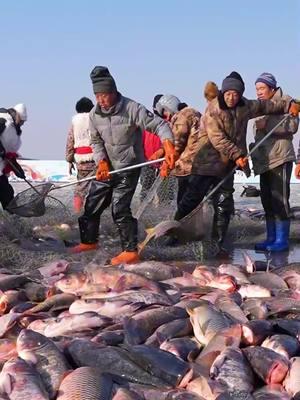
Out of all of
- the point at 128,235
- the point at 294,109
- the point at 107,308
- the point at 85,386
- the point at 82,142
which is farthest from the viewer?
the point at 82,142

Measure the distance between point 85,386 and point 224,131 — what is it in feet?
18.6

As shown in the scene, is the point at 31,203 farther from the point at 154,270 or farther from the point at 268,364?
the point at 268,364

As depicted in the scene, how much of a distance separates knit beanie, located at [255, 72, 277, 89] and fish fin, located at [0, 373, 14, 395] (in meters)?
6.44

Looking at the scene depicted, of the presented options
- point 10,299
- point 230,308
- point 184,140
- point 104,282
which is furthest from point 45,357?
point 184,140

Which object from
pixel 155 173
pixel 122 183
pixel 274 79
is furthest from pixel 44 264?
pixel 155 173

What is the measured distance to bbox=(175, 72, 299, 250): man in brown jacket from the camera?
9008 mm

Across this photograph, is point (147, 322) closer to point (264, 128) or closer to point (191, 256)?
point (191, 256)

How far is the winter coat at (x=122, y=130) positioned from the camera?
8.57m

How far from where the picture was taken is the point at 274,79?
9703 mm

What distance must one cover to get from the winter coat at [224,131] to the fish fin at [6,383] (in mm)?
5462

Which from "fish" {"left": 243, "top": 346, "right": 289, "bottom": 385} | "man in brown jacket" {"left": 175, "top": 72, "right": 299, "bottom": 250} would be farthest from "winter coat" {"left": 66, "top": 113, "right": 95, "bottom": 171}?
"fish" {"left": 243, "top": 346, "right": 289, "bottom": 385}

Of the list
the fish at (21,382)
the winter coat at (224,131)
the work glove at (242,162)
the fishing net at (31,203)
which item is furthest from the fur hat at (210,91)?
the fish at (21,382)

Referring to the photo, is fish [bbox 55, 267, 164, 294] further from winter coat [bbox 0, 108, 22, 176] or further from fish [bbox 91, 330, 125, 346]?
winter coat [bbox 0, 108, 22, 176]

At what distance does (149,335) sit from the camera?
4.93 metres
